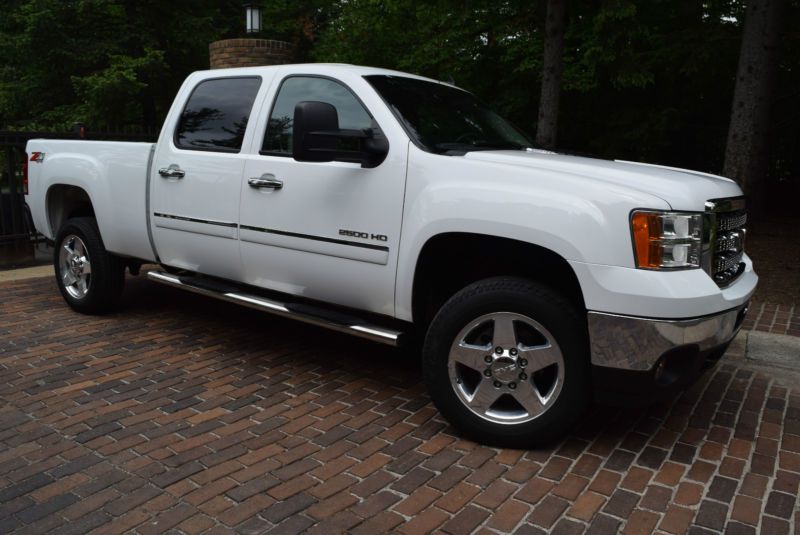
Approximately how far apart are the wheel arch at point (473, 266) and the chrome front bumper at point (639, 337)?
331 millimetres

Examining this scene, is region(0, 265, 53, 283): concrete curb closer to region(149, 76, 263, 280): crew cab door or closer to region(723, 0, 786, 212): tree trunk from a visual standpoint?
region(149, 76, 263, 280): crew cab door

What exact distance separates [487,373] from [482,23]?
9.63 meters

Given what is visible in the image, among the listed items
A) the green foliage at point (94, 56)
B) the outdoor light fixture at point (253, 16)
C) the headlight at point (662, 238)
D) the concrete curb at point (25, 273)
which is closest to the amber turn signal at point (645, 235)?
the headlight at point (662, 238)

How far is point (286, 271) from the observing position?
4426 mm

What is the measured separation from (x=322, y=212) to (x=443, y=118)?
993mm

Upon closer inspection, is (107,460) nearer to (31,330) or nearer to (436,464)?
(436,464)

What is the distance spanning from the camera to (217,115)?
501 centimetres

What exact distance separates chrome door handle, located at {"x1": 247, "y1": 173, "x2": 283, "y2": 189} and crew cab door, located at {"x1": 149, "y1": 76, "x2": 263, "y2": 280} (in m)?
0.15

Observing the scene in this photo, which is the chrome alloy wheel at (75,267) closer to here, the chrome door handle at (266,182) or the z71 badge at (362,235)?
the chrome door handle at (266,182)

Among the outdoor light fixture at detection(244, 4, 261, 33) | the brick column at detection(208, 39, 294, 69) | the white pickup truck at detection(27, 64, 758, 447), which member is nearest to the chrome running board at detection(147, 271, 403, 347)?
the white pickup truck at detection(27, 64, 758, 447)

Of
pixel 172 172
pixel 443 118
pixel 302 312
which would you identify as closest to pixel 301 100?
pixel 443 118

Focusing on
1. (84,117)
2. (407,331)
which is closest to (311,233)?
(407,331)

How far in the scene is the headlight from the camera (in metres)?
3.14

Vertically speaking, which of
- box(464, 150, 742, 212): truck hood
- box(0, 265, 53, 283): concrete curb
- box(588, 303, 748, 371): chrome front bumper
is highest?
box(464, 150, 742, 212): truck hood
